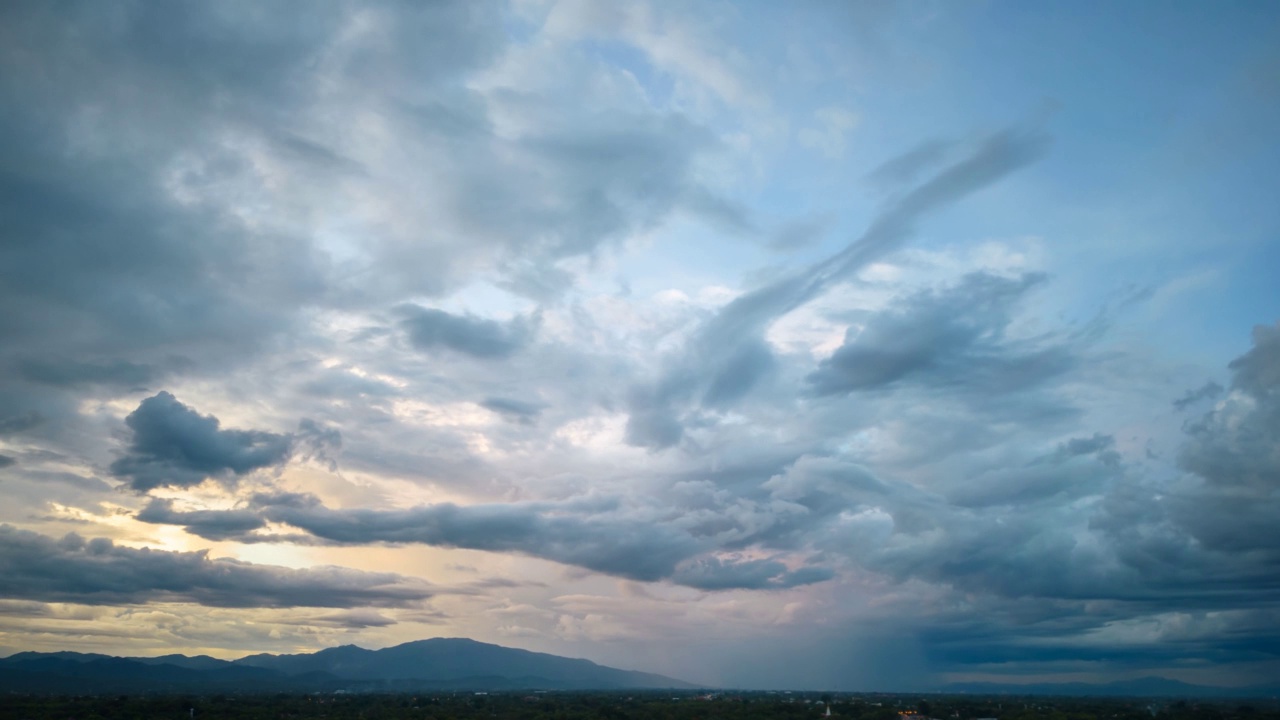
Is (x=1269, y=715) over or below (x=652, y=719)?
over

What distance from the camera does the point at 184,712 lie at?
149 m

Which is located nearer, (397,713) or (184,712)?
(184,712)

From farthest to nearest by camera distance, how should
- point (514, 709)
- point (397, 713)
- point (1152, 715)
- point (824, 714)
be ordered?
point (514, 709) < point (397, 713) < point (824, 714) < point (1152, 715)

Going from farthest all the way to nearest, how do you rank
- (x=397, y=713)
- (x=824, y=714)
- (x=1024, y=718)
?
(x=397, y=713) < (x=824, y=714) < (x=1024, y=718)

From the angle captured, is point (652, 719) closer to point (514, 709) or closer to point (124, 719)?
point (514, 709)

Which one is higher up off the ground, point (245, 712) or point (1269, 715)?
point (1269, 715)

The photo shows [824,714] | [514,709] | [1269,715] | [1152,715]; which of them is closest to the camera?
[1269,715]

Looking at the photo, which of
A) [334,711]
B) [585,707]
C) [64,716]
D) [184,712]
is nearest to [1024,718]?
[585,707]

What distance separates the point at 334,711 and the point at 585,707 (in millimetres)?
55166

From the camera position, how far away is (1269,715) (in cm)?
9069

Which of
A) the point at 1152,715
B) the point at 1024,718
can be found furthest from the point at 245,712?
the point at 1152,715

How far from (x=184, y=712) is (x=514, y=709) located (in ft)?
218

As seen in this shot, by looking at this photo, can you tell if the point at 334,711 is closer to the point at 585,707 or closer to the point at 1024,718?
the point at 585,707

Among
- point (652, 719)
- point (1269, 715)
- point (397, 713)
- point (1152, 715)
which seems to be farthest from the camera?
point (397, 713)
